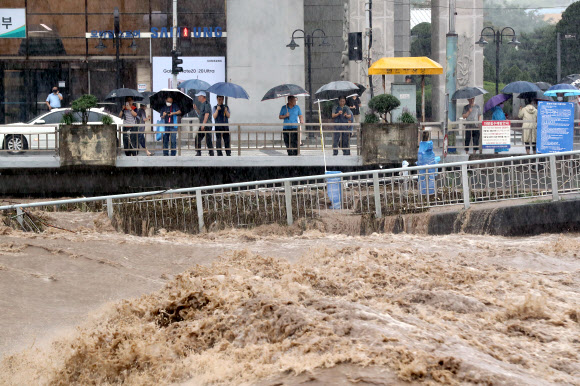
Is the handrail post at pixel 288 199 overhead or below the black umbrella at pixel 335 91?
below

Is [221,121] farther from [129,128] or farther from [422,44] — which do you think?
[422,44]

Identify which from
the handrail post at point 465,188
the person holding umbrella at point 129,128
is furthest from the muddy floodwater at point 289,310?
the person holding umbrella at point 129,128

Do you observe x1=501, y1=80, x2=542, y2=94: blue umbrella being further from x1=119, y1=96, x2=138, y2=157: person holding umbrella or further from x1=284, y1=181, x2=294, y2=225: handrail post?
x1=284, y1=181, x2=294, y2=225: handrail post

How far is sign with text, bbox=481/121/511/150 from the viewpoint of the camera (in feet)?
64.3

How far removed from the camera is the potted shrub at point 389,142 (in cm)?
Result: 1958

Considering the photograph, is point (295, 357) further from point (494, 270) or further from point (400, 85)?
point (400, 85)

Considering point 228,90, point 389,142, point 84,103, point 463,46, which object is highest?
point 463,46

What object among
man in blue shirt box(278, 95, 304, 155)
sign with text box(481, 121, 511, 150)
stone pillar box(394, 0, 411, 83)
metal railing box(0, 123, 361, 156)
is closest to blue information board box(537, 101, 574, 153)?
sign with text box(481, 121, 511, 150)

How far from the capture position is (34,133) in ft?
63.1

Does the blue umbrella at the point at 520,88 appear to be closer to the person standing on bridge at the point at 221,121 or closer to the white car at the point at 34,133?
the person standing on bridge at the point at 221,121

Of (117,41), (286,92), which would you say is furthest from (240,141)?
(117,41)

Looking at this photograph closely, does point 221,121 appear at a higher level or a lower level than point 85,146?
higher

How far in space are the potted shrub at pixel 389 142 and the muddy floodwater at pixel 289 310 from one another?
589 cm

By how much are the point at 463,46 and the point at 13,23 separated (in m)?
17.5
